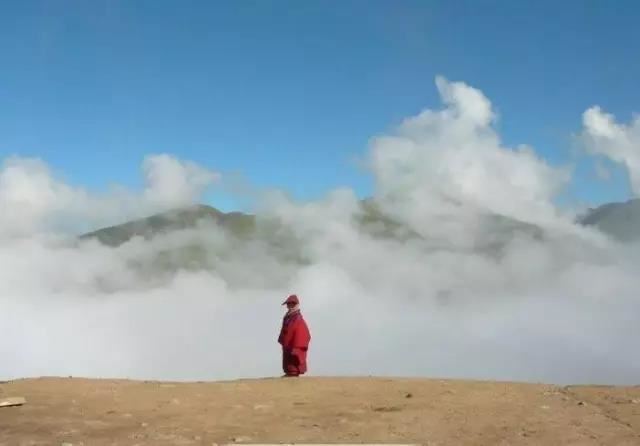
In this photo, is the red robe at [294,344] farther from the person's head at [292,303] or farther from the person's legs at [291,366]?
the person's head at [292,303]

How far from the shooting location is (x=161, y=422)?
55.0 ft

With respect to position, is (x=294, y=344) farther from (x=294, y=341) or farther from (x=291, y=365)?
(x=291, y=365)

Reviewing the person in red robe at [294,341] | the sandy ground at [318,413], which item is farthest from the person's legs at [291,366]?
the sandy ground at [318,413]

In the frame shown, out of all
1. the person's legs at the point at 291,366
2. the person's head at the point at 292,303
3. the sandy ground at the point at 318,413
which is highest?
the person's head at the point at 292,303

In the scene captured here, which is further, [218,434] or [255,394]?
[255,394]

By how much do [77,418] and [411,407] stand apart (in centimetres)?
806

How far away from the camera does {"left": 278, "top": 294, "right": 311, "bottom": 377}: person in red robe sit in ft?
83.1

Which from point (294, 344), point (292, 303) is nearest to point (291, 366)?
point (294, 344)

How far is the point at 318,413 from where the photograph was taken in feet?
58.0

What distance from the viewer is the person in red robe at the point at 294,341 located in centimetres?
2533

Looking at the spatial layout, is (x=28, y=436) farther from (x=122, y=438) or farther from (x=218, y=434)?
(x=218, y=434)

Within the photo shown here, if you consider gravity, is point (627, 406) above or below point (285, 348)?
below

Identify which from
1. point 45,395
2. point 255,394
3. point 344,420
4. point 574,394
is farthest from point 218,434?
point 574,394

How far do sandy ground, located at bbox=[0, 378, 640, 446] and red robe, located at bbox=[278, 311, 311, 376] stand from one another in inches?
106
